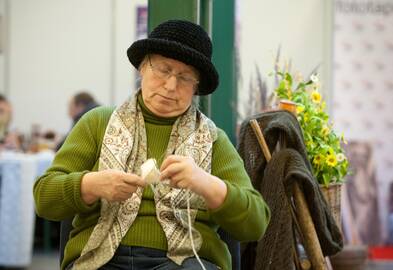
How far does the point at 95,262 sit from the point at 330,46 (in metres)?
4.58

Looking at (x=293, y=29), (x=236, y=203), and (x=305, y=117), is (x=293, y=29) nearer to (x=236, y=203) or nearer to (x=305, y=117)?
(x=305, y=117)

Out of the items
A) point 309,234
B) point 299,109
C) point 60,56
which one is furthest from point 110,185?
point 60,56

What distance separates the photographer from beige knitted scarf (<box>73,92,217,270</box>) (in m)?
1.92

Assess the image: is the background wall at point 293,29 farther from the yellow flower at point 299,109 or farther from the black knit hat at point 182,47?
the black knit hat at point 182,47

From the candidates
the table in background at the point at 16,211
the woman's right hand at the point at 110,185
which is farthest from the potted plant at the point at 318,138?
the table in background at the point at 16,211

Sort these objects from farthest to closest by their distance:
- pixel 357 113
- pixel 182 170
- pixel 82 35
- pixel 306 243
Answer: pixel 82 35 → pixel 357 113 → pixel 306 243 → pixel 182 170

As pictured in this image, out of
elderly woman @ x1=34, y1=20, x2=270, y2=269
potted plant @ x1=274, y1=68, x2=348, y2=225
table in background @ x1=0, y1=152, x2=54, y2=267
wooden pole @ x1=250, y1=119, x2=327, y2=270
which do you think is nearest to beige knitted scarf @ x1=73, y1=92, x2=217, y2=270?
elderly woman @ x1=34, y1=20, x2=270, y2=269

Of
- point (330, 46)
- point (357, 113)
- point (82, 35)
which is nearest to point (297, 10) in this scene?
point (330, 46)

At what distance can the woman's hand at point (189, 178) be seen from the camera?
69.6 inches

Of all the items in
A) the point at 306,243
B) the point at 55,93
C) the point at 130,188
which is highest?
the point at 55,93

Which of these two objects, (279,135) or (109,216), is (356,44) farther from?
(109,216)

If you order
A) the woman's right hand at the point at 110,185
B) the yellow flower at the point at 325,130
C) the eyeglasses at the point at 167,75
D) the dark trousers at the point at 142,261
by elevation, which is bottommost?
the dark trousers at the point at 142,261

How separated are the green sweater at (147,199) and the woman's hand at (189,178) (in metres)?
0.05

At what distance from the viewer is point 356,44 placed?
602 cm
